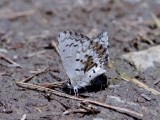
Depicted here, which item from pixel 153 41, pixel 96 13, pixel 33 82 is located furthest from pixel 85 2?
pixel 33 82

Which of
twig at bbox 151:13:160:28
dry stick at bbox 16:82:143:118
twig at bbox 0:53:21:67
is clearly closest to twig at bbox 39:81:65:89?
dry stick at bbox 16:82:143:118

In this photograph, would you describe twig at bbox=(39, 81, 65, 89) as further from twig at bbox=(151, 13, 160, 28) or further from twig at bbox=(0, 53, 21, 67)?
twig at bbox=(151, 13, 160, 28)

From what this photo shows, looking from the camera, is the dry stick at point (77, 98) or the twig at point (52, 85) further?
the twig at point (52, 85)

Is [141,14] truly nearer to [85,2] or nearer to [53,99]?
[85,2]

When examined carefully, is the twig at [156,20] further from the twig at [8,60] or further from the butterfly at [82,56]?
the twig at [8,60]

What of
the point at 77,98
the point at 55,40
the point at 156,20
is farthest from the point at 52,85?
the point at 156,20

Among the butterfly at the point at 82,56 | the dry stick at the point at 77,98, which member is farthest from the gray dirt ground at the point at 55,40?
the butterfly at the point at 82,56

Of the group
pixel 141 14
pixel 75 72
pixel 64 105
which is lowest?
pixel 64 105

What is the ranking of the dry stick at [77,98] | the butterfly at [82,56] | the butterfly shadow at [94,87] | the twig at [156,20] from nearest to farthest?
the dry stick at [77,98] → the butterfly at [82,56] → the butterfly shadow at [94,87] → the twig at [156,20]
